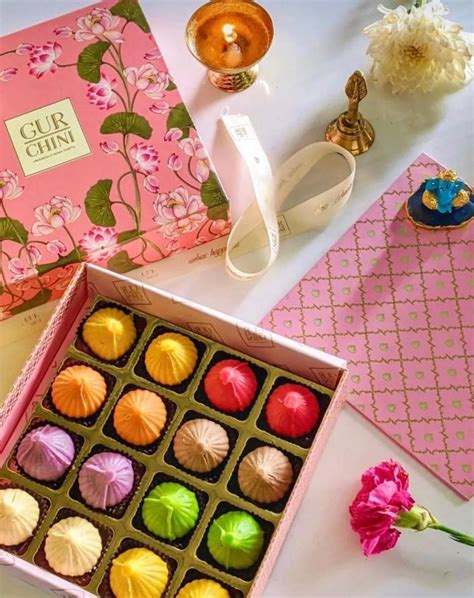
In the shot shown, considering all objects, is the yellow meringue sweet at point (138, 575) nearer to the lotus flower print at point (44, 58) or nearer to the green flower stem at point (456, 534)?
the green flower stem at point (456, 534)

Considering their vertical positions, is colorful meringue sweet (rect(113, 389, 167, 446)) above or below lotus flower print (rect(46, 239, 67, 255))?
below

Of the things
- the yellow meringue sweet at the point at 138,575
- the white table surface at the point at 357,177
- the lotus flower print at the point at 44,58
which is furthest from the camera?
the lotus flower print at the point at 44,58

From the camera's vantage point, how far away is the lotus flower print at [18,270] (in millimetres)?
1082

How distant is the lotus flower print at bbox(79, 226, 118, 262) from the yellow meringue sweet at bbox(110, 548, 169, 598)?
37 centimetres

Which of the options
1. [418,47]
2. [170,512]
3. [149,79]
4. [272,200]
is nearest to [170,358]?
[170,512]

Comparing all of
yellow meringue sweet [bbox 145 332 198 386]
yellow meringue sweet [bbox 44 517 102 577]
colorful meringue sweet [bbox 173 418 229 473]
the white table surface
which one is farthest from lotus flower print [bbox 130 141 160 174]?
yellow meringue sweet [bbox 44 517 102 577]

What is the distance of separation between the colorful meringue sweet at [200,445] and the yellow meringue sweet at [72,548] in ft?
0.44

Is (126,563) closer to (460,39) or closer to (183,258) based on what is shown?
(183,258)

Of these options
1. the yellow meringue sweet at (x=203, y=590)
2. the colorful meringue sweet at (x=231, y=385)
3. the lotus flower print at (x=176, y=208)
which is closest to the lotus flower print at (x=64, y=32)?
the lotus flower print at (x=176, y=208)

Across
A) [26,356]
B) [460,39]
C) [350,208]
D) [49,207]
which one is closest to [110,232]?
→ [49,207]

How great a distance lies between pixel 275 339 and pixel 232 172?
296mm

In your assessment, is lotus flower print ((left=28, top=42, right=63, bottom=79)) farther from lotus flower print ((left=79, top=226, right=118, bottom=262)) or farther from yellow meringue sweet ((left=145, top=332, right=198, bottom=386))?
yellow meringue sweet ((left=145, top=332, right=198, bottom=386))

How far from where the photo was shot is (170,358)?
1046mm

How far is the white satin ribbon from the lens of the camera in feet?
3.81
